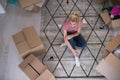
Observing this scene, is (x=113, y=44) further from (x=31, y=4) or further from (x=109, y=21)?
(x=31, y=4)

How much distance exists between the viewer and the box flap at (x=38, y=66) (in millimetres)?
2334

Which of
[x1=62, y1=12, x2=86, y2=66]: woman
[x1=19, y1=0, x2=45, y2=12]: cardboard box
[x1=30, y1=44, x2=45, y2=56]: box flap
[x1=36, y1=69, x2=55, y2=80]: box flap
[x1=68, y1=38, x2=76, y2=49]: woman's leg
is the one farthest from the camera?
[x1=19, y1=0, x2=45, y2=12]: cardboard box

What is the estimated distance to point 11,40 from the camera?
2807mm

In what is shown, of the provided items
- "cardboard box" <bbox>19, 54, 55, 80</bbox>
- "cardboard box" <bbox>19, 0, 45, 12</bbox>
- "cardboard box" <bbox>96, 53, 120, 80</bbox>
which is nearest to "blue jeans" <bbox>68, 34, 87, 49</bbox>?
"cardboard box" <bbox>96, 53, 120, 80</bbox>

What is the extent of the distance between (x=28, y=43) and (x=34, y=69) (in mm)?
333

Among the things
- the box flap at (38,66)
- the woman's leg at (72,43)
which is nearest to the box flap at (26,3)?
the woman's leg at (72,43)

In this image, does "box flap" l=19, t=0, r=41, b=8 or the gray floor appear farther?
"box flap" l=19, t=0, r=41, b=8

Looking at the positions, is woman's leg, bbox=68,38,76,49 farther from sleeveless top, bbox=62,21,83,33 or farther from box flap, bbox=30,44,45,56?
box flap, bbox=30,44,45,56

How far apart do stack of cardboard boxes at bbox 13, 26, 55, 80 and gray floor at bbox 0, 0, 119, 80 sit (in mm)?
174

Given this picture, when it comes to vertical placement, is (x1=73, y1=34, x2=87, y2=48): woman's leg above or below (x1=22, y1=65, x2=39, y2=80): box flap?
above

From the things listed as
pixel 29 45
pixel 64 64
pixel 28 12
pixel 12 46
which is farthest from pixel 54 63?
pixel 28 12

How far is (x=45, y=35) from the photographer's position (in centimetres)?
284

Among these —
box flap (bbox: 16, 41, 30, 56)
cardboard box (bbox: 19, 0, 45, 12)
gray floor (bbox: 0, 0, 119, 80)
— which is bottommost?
gray floor (bbox: 0, 0, 119, 80)

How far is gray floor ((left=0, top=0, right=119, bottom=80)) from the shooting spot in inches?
99.6
